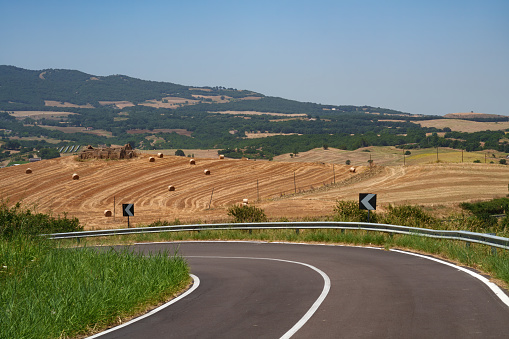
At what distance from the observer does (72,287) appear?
9.84 metres

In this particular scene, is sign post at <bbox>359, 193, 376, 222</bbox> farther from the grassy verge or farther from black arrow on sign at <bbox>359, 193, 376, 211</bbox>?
the grassy verge

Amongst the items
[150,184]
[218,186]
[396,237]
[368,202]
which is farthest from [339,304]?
[150,184]

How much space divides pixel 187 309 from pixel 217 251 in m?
11.0

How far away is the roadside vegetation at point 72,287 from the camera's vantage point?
324 inches

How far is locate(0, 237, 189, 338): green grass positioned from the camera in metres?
8.23

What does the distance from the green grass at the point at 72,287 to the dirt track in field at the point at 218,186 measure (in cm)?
3088

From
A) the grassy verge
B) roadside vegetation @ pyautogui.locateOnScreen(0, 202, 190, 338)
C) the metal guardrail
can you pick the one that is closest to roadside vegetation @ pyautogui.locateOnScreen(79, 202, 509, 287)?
the grassy verge

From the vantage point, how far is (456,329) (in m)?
7.67

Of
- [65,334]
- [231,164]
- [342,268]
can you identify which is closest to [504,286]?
[342,268]

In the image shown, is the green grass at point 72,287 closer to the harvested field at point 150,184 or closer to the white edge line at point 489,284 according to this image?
the white edge line at point 489,284

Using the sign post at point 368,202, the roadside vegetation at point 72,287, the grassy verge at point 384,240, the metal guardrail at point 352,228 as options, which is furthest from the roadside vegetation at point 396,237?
the roadside vegetation at point 72,287

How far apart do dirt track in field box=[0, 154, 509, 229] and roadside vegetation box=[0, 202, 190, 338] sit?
30888 millimetres

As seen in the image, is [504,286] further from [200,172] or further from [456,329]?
[200,172]

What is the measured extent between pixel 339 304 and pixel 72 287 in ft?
13.9
